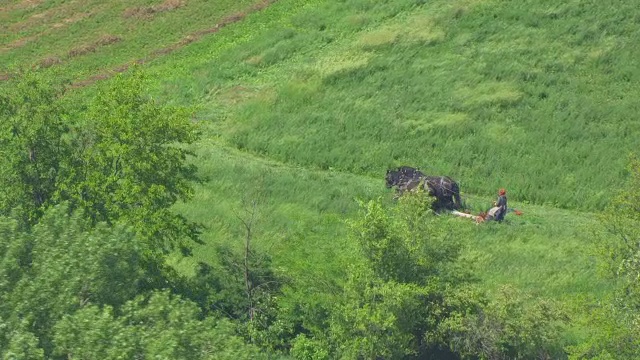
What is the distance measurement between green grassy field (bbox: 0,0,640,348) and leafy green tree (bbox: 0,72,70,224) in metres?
6.97

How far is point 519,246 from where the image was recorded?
35.0 meters

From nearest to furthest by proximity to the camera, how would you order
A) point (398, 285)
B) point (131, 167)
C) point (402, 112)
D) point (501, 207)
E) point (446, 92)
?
point (398, 285), point (131, 167), point (501, 207), point (402, 112), point (446, 92)

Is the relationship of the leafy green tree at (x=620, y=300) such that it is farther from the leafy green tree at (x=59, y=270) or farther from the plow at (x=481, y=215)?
the leafy green tree at (x=59, y=270)

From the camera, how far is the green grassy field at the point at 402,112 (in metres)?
36.2

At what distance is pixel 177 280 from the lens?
30.9 meters

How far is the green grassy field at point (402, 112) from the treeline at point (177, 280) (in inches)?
60.4

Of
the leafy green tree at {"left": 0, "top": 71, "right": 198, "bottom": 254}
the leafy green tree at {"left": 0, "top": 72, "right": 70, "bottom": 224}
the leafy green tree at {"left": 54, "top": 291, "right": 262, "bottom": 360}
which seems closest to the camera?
the leafy green tree at {"left": 54, "top": 291, "right": 262, "bottom": 360}

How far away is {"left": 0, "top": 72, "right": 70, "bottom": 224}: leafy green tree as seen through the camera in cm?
3078

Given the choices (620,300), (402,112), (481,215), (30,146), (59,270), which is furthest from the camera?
(402,112)

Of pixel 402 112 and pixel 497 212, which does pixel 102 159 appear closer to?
pixel 497 212

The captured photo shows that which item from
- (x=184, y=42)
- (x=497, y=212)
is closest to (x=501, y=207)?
(x=497, y=212)

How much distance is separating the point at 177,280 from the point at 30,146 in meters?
6.39

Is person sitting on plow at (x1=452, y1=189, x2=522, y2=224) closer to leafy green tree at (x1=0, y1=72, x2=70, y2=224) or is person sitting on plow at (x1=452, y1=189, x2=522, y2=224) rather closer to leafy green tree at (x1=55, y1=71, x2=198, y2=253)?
leafy green tree at (x1=55, y1=71, x2=198, y2=253)

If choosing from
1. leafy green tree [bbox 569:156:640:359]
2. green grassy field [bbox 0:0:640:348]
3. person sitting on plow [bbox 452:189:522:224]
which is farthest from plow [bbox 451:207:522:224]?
leafy green tree [bbox 569:156:640:359]
